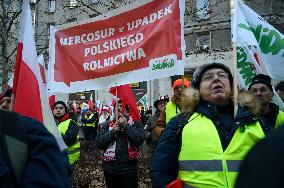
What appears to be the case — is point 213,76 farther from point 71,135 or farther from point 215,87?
point 71,135

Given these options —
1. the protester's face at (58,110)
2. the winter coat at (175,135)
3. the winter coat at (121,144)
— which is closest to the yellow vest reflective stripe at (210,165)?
the winter coat at (175,135)

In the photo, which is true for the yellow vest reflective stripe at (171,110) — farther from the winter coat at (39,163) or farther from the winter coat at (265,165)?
the winter coat at (265,165)

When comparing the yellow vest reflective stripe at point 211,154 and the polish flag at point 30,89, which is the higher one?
the polish flag at point 30,89

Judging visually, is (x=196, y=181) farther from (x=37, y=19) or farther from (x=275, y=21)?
(x=37, y=19)

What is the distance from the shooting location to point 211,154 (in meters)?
3.08

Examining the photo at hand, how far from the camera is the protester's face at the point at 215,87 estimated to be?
3525 millimetres

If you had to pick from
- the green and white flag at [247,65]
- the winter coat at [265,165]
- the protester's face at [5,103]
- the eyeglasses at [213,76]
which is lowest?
the winter coat at [265,165]

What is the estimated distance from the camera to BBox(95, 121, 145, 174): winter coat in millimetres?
5973

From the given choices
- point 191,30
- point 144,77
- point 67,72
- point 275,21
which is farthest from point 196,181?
point 191,30

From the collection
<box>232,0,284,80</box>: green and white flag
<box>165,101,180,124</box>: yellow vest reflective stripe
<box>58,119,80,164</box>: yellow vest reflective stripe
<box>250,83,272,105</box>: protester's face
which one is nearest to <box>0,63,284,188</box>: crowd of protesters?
<box>250,83,272,105</box>: protester's face

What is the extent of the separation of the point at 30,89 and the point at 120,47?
186 centimetres

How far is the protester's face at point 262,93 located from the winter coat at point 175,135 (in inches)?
55.5

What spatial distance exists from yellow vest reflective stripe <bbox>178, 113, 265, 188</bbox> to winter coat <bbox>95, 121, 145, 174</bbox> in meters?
2.83

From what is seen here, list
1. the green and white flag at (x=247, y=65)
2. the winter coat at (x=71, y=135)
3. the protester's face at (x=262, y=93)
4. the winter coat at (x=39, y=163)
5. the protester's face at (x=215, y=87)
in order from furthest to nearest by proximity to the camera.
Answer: the winter coat at (x=71, y=135) → the green and white flag at (x=247, y=65) → the protester's face at (x=262, y=93) → the protester's face at (x=215, y=87) → the winter coat at (x=39, y=163)
